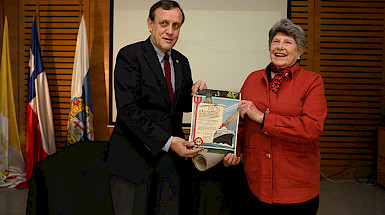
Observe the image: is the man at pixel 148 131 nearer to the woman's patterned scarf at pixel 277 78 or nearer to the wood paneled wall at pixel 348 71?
the woman's patterned scarf at pixel 277 78

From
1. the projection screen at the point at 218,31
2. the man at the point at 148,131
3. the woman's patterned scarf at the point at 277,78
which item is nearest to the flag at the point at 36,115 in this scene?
the projection screen at the point at 218,31

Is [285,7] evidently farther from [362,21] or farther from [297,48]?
[297,48]

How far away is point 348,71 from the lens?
3973 mm

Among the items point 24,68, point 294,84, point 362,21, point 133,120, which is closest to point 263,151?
point 294,84

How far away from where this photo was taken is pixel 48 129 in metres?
3.65

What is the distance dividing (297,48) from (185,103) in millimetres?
702

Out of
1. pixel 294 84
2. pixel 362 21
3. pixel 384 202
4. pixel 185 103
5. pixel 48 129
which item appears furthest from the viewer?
pixel 362 21

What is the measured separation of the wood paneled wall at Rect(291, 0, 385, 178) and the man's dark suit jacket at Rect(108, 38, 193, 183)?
3.17m

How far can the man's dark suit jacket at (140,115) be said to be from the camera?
1.40 meters

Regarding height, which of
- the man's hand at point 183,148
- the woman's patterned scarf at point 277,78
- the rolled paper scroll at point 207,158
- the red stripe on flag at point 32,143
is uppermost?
the woman's patterned scarf at point 277,78

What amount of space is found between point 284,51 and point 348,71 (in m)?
3.16

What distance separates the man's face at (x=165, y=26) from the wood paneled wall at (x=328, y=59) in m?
2.69

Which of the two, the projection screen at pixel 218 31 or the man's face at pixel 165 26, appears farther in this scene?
the projection screen at pixel 218 31

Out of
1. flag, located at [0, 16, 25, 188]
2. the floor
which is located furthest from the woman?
flag, located at [0, 16, 25, 188]
